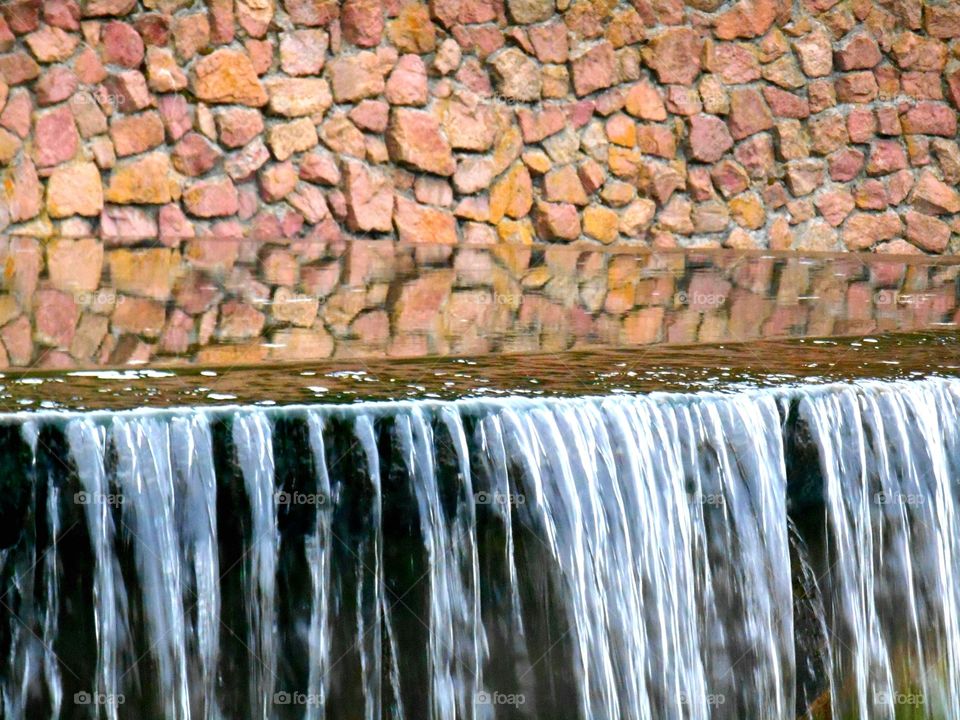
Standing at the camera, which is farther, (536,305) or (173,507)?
(536,305)

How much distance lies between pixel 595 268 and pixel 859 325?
1.99m

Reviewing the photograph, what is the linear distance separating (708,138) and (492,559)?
5.23m

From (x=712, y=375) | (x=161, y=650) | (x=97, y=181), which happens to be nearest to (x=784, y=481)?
(x=712, y=375)

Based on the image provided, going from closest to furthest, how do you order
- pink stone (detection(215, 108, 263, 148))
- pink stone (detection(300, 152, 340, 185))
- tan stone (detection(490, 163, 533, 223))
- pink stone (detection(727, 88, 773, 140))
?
1. pink stone (detection(215, 108, 263, 148))
2. pink stone (detection(300, 152, 340, 185))
3. tan stone (detection(490, 163, 533, 223))
4. pink stone (detection(727, 88, 773, 140))

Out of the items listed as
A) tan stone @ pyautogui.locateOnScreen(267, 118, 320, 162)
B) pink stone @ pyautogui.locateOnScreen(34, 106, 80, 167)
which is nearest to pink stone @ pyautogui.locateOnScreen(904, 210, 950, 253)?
tan stone @ pyautogui.locateOnScreen(267, 118, 320, 162)

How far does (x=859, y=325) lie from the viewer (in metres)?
4.32

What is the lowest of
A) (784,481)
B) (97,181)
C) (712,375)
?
(784,481)

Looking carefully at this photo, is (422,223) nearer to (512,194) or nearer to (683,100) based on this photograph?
(512,194)

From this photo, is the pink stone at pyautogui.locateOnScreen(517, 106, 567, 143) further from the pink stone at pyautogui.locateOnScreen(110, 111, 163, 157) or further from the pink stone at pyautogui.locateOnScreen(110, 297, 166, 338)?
the pink stone at pyautogui.locateOnScreen(110, 297, 166, 338)

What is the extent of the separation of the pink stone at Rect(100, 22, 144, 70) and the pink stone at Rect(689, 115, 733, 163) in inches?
114

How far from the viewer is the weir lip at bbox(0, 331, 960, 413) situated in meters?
2.82

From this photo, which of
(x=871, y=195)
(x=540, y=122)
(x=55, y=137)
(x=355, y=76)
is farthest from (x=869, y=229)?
(x=55, y=137)

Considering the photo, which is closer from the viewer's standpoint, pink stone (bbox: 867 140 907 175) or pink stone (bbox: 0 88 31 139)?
pink stone (bbox: 0 88 31 139)

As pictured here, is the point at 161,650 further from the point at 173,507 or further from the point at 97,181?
the point at 97,181
